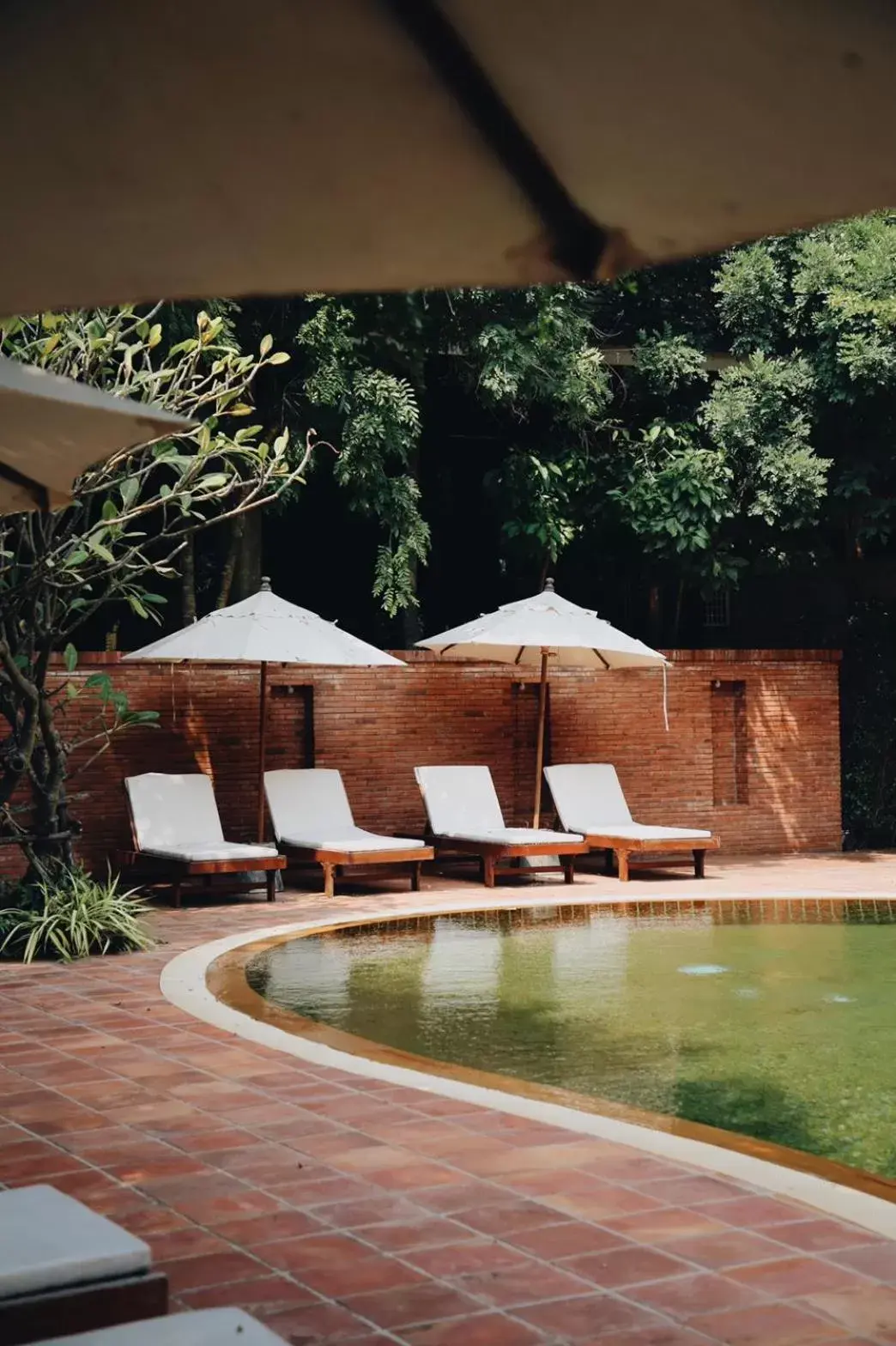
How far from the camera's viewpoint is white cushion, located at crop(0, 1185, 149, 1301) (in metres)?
2.89

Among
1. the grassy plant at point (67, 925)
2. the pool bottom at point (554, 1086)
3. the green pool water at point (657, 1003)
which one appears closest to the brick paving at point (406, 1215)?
the pool bottom at point (554, 1086)

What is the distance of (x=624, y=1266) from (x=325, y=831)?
372 inches

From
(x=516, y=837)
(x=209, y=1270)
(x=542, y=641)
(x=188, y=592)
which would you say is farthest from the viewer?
(x=188, y=592)

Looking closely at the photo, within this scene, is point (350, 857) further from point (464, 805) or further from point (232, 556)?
point (232, 556)

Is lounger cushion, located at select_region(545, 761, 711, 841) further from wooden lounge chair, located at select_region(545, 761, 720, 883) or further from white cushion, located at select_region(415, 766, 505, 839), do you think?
white cushion, located at select_region(415, 766, 505, 839)

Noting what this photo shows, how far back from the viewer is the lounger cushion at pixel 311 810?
12.7 metres

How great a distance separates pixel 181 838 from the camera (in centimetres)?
1222

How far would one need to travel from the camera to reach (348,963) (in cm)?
907

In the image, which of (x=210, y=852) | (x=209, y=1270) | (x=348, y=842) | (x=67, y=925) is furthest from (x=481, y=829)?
(x=209, y=1270)

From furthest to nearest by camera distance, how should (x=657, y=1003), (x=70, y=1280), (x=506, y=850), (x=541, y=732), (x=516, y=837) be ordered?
(x=541, y=732) → (x=516, y=837) → (x=506, y=850) → (x=657, y=1003) → (x=70, y=1280)

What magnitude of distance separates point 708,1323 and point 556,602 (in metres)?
11.0

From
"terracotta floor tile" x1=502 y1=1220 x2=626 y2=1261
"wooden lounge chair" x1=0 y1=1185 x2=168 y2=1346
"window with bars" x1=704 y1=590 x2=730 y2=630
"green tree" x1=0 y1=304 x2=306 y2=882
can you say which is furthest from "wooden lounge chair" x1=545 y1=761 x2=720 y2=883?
"wooden lounge chair" x1=0 y1=1185 x2=168 y2=1346

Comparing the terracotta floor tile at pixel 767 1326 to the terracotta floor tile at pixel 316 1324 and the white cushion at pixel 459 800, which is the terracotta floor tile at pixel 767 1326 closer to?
the terracotta floor tile at pixel 316 1324

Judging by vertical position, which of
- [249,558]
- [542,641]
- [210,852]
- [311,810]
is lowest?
[210,852]
